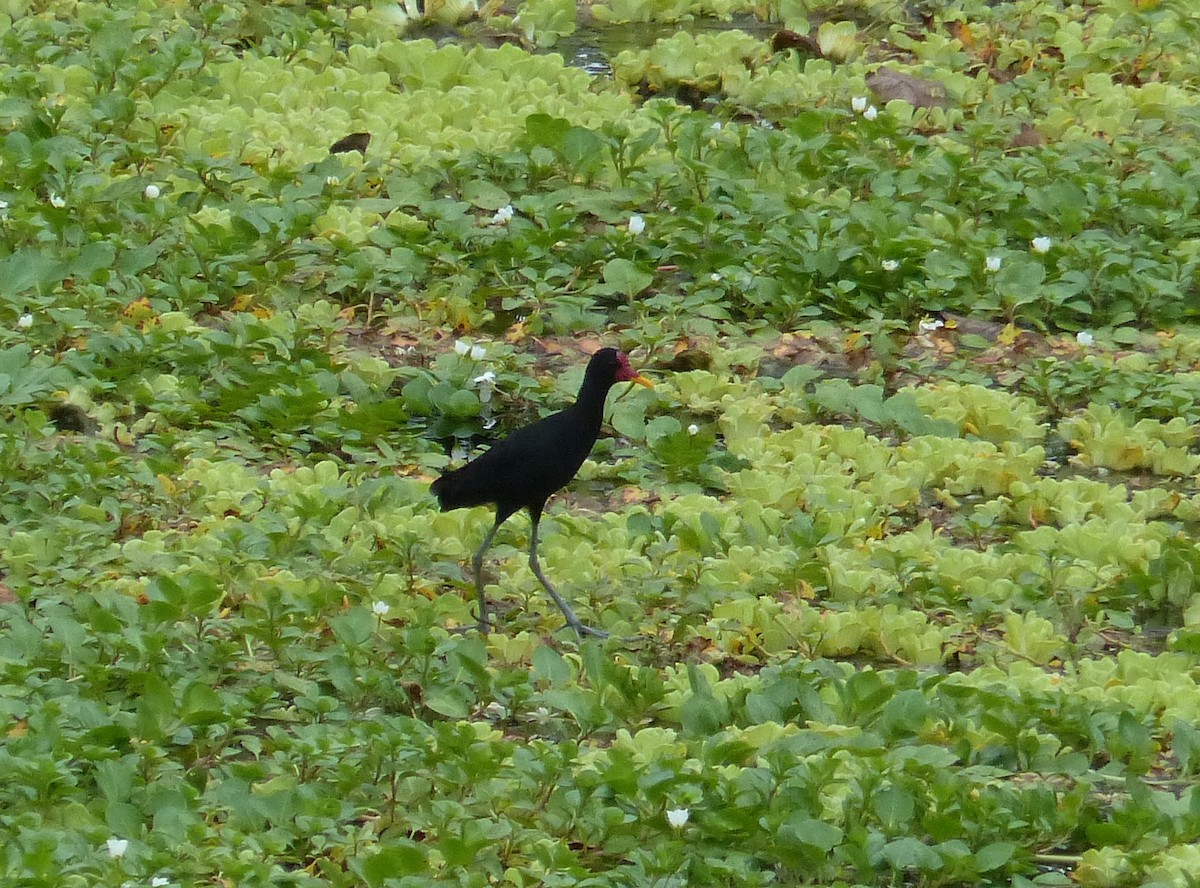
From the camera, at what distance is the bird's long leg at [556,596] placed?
5.59 m

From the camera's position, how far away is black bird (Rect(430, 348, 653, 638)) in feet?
19.1

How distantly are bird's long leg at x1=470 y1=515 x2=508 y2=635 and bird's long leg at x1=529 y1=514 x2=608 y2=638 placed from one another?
0.36ft

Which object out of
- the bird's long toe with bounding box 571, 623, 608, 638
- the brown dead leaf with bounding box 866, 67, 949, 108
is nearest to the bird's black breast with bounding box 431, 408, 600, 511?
the bird's long toe with bounding box 571, 623, 608, 638

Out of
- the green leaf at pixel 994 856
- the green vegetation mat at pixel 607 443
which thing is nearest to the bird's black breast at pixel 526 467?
the green vegetation mat at pixel 607 443

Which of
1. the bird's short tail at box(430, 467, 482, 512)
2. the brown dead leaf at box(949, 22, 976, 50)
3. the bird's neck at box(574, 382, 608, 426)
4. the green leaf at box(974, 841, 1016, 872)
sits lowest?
the brown dead leaf at box(949, 22, 976, 50)

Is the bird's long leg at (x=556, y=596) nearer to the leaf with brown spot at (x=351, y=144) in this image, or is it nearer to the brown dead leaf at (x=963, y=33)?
the leaf with brown spot at (x=351, y=144)

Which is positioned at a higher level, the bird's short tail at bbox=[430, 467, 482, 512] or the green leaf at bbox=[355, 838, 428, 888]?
the green leaf at bbox=[355, 838, 428, 888]

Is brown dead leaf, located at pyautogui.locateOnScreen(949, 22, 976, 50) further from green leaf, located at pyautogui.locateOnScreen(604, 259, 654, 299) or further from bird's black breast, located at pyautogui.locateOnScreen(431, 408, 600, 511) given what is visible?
bird's black breast, located at pyautogui.locateOnScreen(431, 408, 600, 511)

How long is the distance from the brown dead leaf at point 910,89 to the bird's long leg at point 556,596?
4881 mm

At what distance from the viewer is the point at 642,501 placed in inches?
262

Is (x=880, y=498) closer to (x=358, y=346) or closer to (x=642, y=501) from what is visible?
(x=642, y=501)

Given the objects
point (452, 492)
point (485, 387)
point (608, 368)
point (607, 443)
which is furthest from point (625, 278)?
Answer: point (452, 492)

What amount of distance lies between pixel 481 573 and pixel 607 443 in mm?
1145

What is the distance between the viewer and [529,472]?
5.83 metres
